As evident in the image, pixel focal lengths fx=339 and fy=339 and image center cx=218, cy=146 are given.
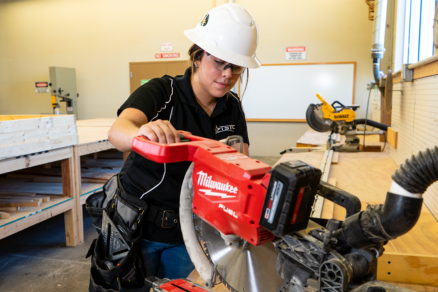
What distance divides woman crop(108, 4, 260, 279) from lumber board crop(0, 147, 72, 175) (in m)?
1.31

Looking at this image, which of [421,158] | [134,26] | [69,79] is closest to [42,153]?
[421,158]

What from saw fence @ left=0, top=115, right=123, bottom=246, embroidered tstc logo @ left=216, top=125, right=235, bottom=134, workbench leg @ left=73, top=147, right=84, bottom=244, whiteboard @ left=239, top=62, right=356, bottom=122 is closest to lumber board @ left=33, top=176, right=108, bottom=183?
saw fence @ left=0, top=115, right=123, bottom=246

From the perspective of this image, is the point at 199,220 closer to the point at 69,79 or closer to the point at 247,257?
the point at 247,257

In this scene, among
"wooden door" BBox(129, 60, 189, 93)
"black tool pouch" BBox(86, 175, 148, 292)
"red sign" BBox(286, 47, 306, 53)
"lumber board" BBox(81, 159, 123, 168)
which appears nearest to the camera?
"black tool pouch" BBox(86, 175, 148, 292)

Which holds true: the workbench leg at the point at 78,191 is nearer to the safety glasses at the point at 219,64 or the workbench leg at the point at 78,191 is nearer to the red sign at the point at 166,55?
the safety glasses at the point at 219,64

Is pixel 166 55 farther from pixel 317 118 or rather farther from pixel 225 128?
pixel 225 128

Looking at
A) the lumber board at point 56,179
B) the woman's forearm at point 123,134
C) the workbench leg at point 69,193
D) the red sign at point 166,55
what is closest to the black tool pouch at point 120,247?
the woman's forearm at point 123,134

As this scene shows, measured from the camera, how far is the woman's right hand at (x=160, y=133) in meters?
0.78

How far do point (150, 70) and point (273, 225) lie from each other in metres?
6.59

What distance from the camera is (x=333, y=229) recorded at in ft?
1.78

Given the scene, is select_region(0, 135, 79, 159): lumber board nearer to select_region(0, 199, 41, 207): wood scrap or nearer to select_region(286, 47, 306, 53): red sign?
select_region(0, 199, 41, 207): wood scrap

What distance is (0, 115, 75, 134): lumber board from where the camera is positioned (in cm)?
210

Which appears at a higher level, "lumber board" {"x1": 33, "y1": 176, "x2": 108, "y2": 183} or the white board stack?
the white board stack

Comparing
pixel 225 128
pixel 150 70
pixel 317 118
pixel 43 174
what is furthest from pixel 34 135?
pixel 150 70
